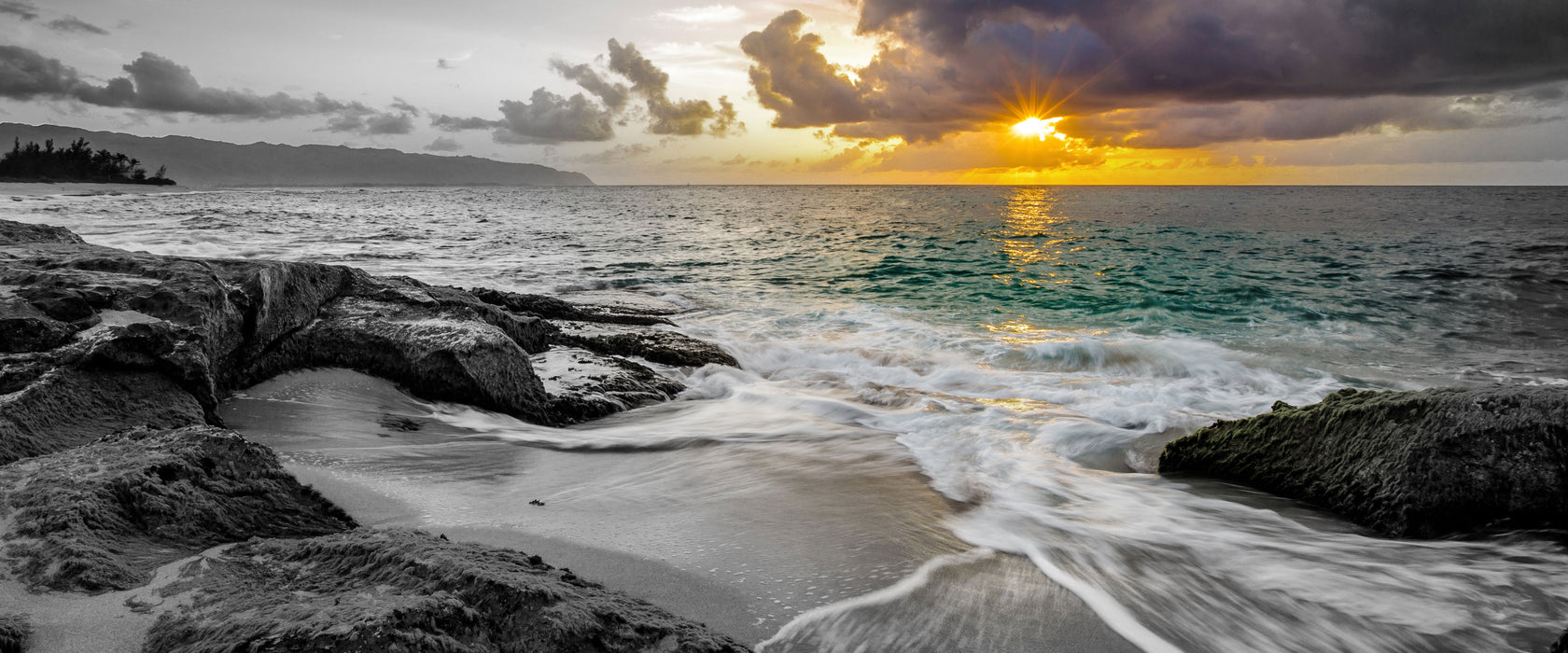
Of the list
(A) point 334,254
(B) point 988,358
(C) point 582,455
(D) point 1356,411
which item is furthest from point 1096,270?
(A) point 334,254

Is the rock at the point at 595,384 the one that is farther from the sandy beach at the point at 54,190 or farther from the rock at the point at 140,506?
the sandy beach at the point at 54,190

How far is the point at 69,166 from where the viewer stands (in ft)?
231

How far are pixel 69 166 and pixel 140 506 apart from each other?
3793 inches

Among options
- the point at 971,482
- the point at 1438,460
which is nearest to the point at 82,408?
the point at 971,482

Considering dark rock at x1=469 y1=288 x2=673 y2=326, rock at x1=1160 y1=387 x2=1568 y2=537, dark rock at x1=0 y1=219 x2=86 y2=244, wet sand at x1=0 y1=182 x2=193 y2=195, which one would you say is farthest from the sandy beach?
rock at x1=1160 y1=387 x2=1568 y2=537

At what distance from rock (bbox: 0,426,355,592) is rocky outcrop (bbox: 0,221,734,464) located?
69cm

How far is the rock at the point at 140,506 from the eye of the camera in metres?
1.80

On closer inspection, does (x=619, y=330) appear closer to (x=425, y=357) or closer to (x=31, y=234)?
(x=425, y=357)

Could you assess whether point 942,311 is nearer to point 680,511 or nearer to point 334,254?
point 680,511

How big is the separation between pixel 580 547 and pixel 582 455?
141 cm

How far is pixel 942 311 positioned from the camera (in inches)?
442

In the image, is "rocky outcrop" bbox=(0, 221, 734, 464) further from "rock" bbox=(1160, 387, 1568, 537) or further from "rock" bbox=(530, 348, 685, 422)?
"rock" bbox=(1160, 387, 1568, 537)

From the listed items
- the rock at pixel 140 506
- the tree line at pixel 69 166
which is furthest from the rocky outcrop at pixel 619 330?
the tree line at pixel 69 166

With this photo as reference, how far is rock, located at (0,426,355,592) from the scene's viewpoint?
1.80m
